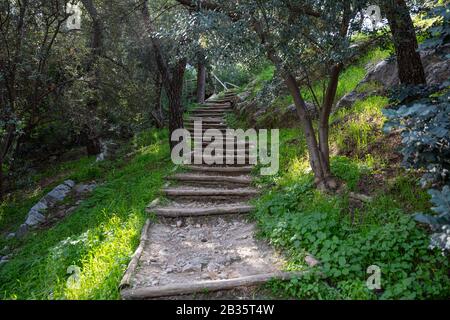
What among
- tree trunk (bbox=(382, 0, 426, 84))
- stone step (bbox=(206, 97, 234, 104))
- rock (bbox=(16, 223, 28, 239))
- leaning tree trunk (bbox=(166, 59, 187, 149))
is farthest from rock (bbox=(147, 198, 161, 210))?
stone step (bbox=(206, 97, 234, 104))

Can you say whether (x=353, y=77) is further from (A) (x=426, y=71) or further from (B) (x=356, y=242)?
(B) (x=356, y=242)

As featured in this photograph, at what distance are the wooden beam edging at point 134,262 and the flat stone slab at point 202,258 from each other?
0.09 feet

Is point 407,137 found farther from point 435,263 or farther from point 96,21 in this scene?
point 96,21

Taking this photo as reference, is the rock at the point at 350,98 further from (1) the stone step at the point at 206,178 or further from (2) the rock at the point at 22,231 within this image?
(2) the rock at the point at 22,231

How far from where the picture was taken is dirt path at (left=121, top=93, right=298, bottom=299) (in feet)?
12.0

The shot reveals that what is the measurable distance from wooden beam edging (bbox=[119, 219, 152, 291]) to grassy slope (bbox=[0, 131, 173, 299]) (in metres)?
0.07

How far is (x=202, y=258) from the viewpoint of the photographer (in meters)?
4.46

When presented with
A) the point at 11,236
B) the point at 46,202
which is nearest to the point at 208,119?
the point at 46,202

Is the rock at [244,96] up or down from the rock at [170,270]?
up

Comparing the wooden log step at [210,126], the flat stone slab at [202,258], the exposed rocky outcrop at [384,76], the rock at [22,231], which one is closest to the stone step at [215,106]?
the wooden log step at [210,126]

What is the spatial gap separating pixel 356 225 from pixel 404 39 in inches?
110

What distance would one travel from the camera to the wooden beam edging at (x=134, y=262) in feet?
12.0
